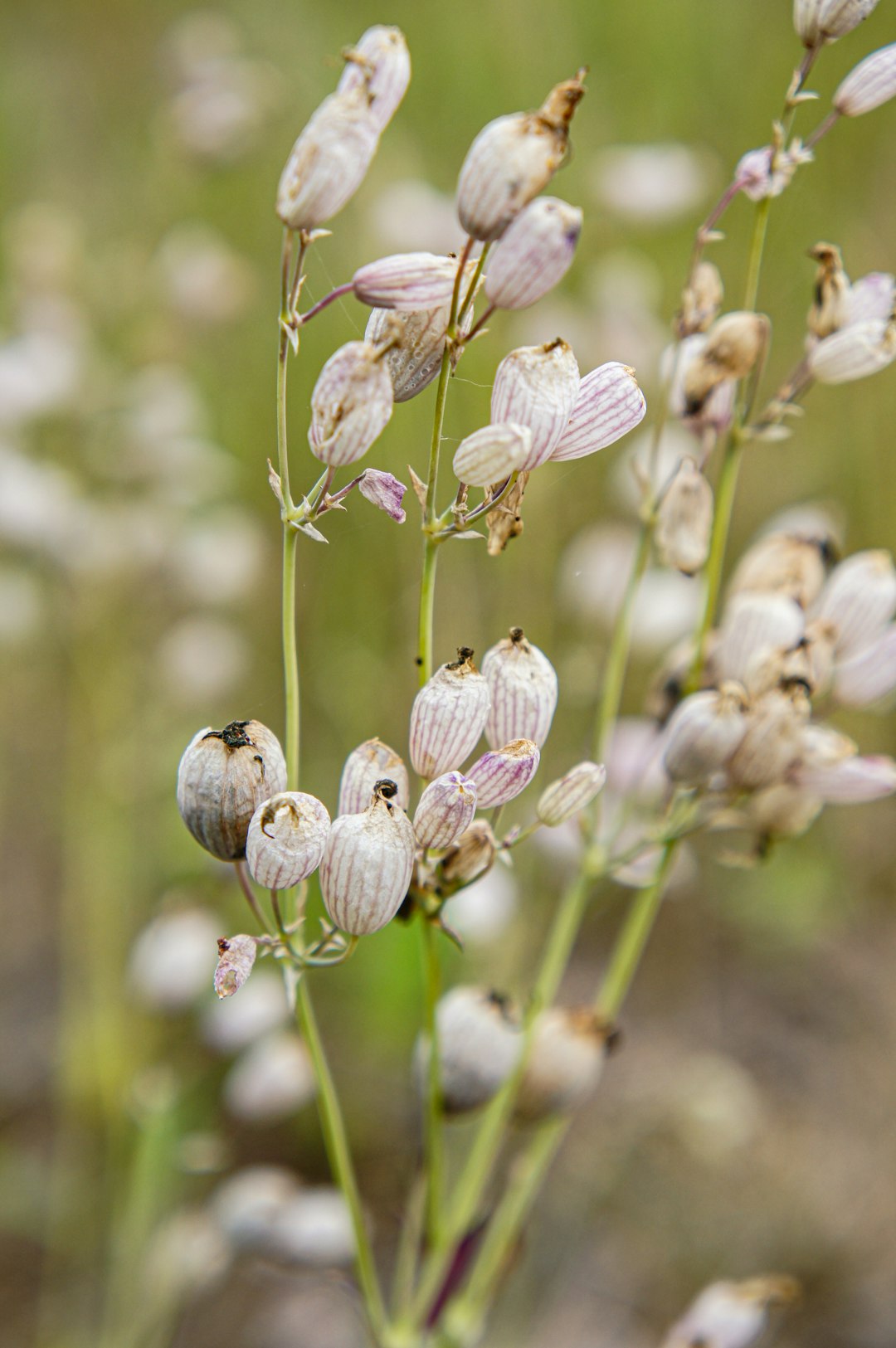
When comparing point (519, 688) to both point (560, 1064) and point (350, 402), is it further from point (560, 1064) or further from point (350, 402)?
point (560, 1064)

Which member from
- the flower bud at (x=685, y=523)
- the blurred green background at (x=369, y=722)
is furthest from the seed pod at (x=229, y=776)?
the blurred green background at (x=369, y=722)

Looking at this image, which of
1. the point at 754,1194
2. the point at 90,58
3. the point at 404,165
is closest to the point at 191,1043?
the point at 754,1194

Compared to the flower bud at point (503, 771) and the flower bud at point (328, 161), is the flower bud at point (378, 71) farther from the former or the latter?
the flower bud at point (503, 771)

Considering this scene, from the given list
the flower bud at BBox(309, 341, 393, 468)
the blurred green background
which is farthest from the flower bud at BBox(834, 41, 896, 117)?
the blurred green background

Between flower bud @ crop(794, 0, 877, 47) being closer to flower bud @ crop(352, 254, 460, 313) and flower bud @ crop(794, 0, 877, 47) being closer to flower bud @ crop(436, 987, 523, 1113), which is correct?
flower bud @ crop(352, 254, 460, 313)

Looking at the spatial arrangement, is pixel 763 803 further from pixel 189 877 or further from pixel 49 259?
pixel 49 259

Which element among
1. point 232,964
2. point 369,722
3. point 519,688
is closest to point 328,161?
point 519,688
